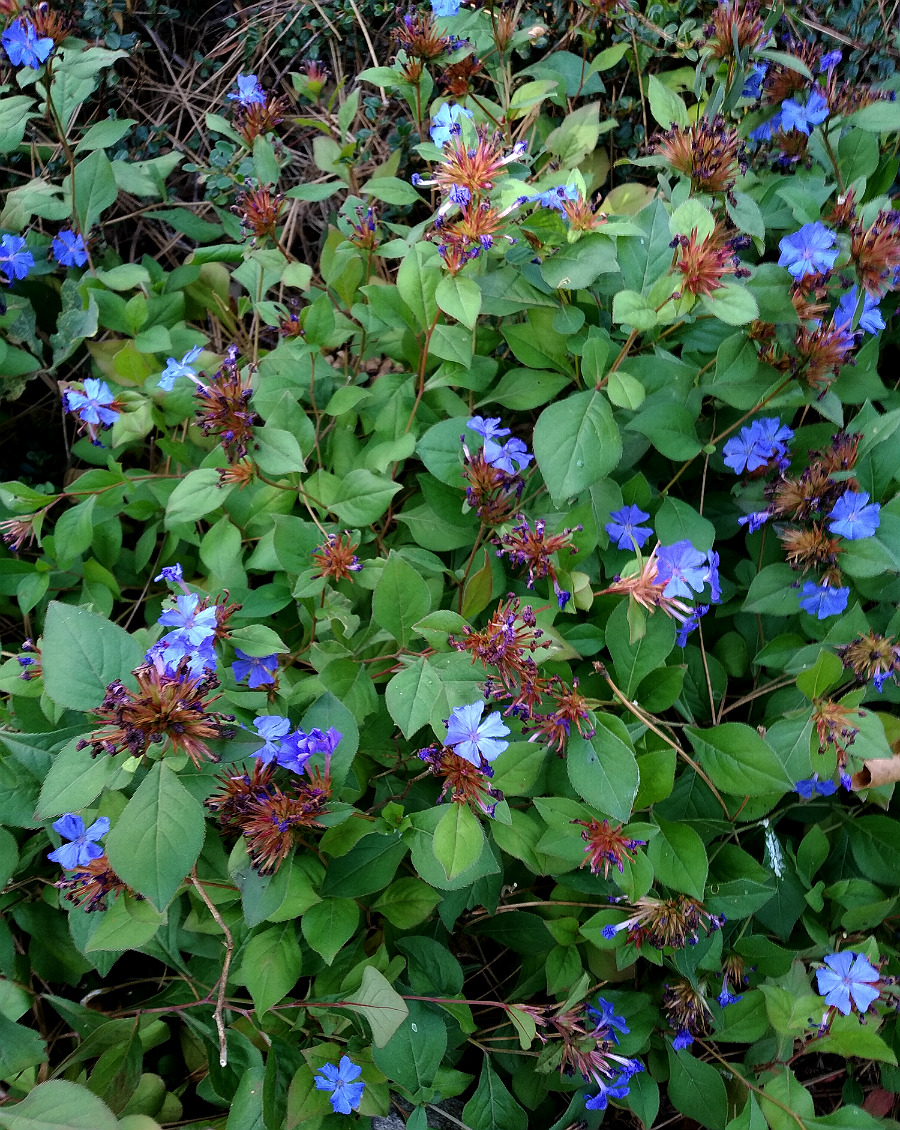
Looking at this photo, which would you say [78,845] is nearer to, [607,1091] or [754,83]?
[607,1091]

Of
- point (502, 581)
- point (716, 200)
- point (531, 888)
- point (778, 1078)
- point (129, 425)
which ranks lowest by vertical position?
point (778, 1078)

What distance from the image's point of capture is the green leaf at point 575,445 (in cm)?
177

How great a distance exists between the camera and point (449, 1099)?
2.11 m

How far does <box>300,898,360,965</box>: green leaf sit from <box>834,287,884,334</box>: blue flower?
1688mm

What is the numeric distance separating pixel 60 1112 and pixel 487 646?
1177 millimetres

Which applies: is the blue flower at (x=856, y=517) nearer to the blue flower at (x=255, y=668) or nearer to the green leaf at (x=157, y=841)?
the blue flower at (x=255, y=668)

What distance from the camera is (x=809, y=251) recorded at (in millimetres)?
1734

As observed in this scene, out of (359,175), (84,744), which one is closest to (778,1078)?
(84,744)

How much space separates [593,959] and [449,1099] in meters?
0.55

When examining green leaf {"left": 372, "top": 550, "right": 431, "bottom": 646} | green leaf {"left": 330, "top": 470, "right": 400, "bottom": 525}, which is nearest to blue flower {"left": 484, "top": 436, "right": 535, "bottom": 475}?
green leaf {"left": 330, "top": 470, "right": 400, "bottom": 525}

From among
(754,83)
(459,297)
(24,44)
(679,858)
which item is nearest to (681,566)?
(679,858)

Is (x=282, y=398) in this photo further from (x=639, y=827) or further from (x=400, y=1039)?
(x=400, y=1039)

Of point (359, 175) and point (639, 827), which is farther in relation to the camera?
point (359, 175)

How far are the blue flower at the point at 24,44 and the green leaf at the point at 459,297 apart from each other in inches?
55.0
